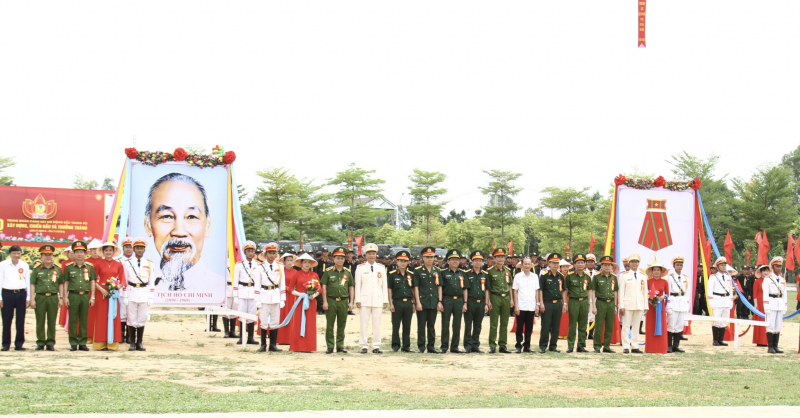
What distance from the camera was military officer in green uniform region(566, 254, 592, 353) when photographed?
45.8 ft

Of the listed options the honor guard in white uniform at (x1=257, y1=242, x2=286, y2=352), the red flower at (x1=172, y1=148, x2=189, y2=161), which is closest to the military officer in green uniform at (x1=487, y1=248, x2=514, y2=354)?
the honor guard in white uniform at (x1=257, y1=242, x2=286, y2=352)

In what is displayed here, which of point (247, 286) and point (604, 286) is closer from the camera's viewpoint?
point (604, 286)

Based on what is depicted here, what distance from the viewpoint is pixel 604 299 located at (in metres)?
14.1

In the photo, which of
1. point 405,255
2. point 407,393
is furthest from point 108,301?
point 407,393

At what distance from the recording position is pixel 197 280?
46.8ft

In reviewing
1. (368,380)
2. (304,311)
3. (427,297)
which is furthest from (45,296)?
(427,297)

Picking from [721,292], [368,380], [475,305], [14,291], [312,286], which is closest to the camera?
[368,380]

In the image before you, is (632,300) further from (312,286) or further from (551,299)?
(312,286)

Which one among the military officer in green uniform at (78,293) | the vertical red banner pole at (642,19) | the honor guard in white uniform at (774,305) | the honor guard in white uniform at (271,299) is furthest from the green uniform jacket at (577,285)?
the vertical red banner pole at (642,19)

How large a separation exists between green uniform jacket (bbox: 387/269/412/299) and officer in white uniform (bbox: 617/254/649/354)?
412 cm

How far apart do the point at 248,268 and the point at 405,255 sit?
11.5 ft

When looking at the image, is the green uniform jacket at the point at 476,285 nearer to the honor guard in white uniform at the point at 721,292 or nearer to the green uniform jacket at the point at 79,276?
Answer: the honor guard in white uniform at the point at 721,292

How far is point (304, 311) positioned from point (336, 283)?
73cm

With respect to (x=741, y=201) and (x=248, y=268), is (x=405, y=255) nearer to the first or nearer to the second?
(x=248, y=268)
